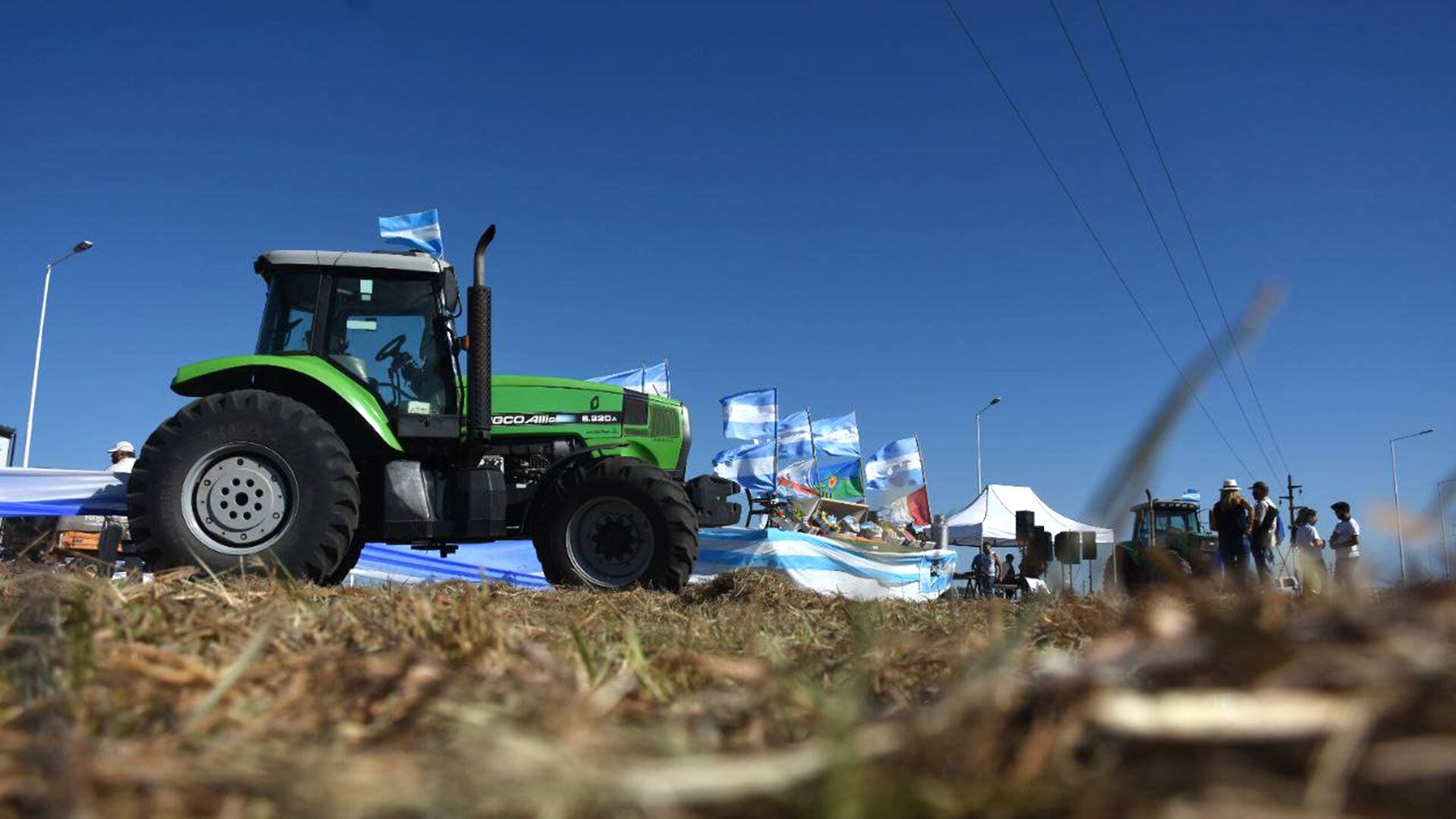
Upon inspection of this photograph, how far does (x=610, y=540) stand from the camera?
6.86 meters

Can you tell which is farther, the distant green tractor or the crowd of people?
the crowd of people

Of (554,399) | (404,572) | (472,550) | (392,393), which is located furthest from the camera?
(472,550)

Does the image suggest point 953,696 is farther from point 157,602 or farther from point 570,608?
point 570,608

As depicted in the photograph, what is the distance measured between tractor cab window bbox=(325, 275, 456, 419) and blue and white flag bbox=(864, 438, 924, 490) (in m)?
27.9

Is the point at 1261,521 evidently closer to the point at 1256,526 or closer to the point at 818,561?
the point at 1256,526

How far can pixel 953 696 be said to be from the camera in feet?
2.30

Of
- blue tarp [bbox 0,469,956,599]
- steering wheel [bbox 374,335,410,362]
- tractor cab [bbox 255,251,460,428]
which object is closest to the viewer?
tractor cab [bbox 255,251,460,428]

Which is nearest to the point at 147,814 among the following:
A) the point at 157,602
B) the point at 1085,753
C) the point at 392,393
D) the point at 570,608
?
the point at 1085,753

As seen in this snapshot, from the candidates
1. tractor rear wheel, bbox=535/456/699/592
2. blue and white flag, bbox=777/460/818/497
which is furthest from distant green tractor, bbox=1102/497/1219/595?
blue and white flag, bbox=777/460/818/497

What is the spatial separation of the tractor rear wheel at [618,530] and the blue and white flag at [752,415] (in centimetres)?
2246

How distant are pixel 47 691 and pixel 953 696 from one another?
1.05 meters

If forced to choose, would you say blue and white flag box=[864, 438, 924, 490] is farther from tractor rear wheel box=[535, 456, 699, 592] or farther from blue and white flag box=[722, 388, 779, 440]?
tractor rear wheel box=[535, 456, 699, 592]

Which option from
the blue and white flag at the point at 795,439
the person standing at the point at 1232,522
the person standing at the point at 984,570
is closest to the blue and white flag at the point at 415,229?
the person standing at the point at 1232,522

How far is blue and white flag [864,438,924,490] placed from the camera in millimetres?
34312
